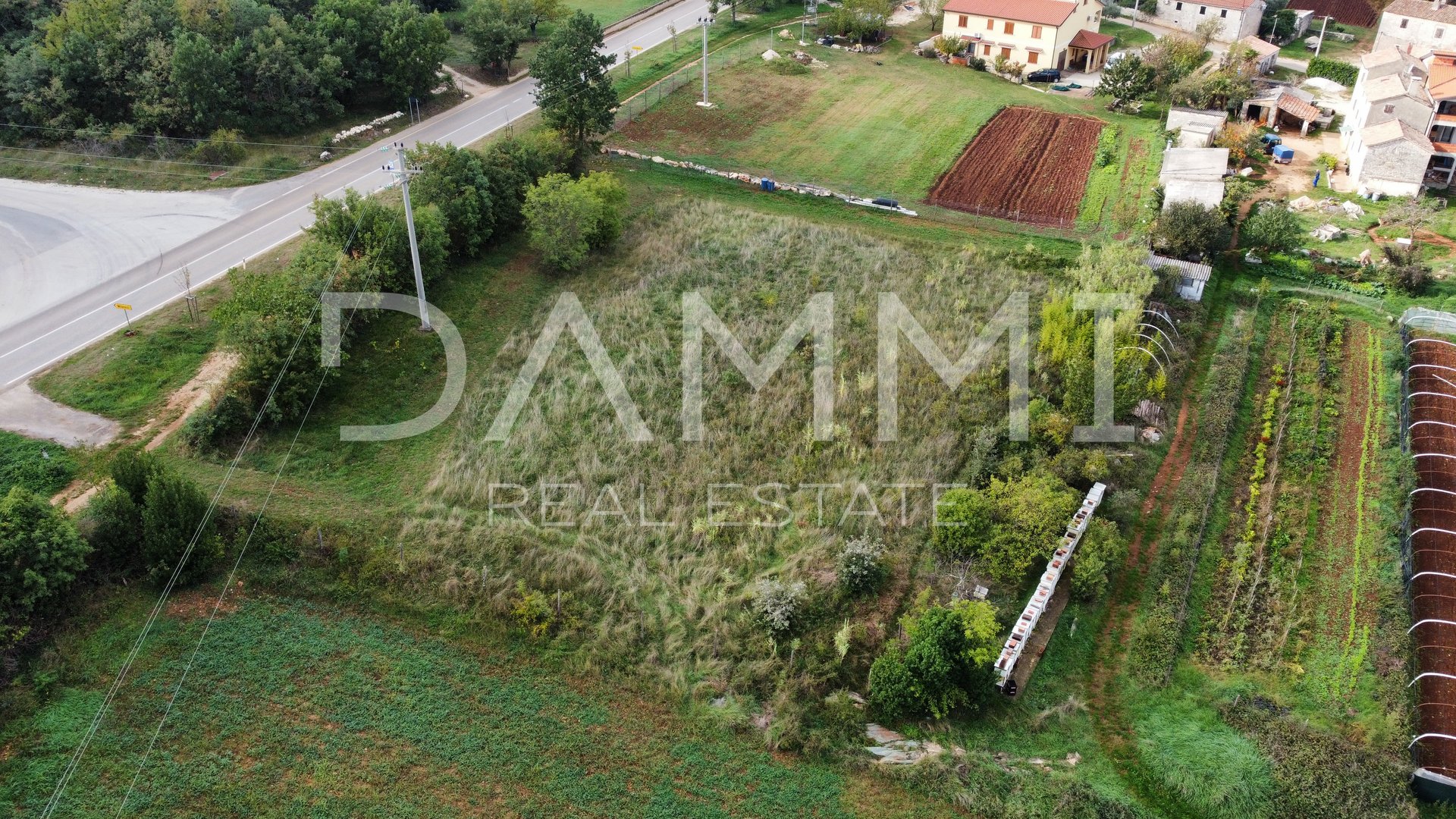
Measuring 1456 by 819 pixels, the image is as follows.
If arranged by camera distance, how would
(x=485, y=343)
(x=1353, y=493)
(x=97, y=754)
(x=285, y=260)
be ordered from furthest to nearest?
(x=285, y=260) < (x=485, y=343) < (x=1353, y=493) < (x=97, y=754)

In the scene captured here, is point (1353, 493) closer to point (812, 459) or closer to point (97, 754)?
point (812, 459)

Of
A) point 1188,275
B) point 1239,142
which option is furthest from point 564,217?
point 1239,142

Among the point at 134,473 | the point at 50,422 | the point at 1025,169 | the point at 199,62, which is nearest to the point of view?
the point at 134,473

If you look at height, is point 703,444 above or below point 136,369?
below

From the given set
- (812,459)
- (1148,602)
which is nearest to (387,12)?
(812,459)

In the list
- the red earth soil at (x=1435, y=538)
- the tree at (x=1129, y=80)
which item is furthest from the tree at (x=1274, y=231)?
the tree at (x=1129, y=80)

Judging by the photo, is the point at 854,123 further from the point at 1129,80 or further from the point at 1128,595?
the point at 1128,595
